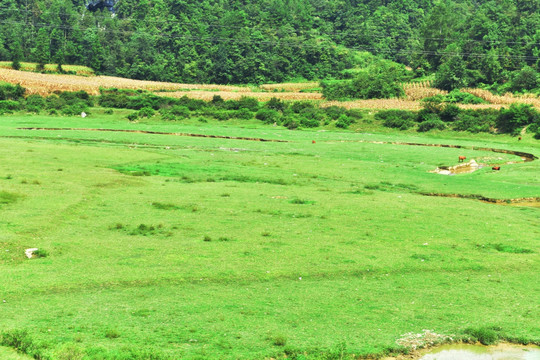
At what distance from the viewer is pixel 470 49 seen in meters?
126

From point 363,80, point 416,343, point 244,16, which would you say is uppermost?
point 244,16

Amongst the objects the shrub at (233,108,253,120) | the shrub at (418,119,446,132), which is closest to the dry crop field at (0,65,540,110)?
the shrub at (418,119,446,132)

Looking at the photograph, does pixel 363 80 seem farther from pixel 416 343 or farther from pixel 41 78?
pixel 416 343

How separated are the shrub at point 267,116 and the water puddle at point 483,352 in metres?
64.3

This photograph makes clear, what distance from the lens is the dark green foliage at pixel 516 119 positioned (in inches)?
2756

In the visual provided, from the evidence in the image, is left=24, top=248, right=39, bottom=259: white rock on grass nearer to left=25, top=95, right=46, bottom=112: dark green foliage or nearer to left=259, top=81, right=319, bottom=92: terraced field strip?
left=25, top=95, right=46, bottom=112: dark green foliage

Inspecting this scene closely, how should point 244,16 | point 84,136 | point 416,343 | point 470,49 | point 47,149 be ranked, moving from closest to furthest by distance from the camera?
point 416,343
point 47,149
point 84,136
point 470,49
point 244,16

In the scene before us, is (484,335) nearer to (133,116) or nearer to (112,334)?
(112,334)

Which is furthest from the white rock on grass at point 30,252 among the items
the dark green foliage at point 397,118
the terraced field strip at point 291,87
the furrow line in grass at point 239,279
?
the terraced field strip at point 291,87

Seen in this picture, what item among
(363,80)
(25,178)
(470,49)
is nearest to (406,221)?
(25,178)

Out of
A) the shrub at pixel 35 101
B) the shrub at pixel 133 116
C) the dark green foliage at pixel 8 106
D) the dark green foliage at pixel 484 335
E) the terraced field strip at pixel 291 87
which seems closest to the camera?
the dark green foliage at pixel 484 335

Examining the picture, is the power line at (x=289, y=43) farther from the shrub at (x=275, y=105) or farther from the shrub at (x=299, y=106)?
the shrub at (x=275, y=105)

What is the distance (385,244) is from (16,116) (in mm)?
60043

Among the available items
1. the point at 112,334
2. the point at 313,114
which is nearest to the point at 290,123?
the point at 313,114
